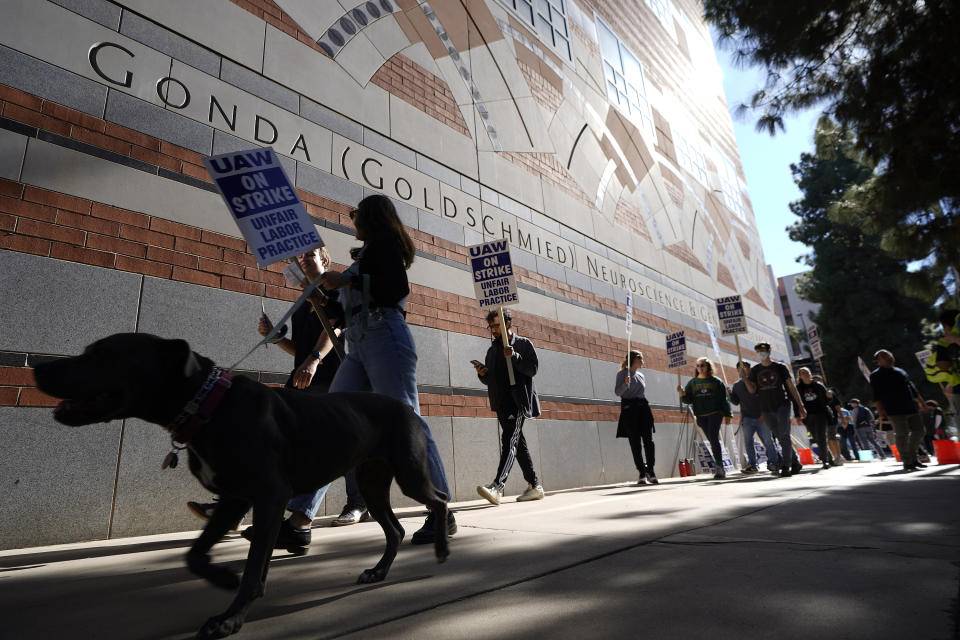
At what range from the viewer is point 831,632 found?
139 cm

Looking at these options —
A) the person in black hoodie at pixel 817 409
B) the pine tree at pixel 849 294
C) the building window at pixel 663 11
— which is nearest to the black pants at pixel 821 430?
the person in black hoodie at pixel 817 409

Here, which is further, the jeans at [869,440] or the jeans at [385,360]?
the jeans at [869,440]

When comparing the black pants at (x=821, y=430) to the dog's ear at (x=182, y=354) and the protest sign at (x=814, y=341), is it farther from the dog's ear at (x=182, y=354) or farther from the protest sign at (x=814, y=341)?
the dog's ear at (x=182, y=354)

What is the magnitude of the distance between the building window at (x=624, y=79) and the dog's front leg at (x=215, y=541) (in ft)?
43.9

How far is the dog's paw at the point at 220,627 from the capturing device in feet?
5.14

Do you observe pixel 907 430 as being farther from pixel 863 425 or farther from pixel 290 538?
pixel 863 425

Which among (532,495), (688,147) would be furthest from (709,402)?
(688,147)

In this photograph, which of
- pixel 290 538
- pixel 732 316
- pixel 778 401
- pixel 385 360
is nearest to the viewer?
pixel 290 538

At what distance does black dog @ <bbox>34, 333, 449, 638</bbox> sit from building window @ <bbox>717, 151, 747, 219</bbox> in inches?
803

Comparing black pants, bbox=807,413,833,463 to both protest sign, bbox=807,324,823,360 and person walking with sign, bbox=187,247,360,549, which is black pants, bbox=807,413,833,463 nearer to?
protest sign, bbox=807,324,823,360

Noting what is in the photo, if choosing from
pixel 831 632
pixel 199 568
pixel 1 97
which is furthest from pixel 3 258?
pixel 831 632

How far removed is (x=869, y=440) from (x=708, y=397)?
10.4 metres

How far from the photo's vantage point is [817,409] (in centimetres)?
967

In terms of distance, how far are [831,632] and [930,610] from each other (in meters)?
0.36
